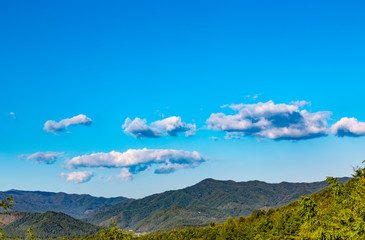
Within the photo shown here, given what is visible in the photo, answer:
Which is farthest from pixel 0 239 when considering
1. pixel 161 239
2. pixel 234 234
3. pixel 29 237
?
pixel 161 239

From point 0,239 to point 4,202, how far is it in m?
7.46

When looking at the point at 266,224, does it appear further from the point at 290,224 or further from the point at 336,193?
the point at 336,193

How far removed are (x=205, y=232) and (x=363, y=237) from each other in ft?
330

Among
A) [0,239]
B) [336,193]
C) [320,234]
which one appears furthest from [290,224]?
[0,239]

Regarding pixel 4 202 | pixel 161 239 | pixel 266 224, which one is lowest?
pixel 161 239

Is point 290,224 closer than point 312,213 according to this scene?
No

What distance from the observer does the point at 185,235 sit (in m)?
119

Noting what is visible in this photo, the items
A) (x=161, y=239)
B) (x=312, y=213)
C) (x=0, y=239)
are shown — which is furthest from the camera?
(x=161, y=239)

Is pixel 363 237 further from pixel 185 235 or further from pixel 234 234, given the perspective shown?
pixel 185 235

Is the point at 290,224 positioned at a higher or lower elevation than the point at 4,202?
lower

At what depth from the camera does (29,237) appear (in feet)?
123

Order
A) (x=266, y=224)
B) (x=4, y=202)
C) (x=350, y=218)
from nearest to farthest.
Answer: (x=4, y=202) < (x=350, y=218) < (x=266, y=224)

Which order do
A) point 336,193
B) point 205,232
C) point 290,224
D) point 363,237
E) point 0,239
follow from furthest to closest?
point 205,232 → point 290,224 → point 336,193 → point 0,239 → point 363,237

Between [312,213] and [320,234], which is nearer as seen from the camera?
[320,234]
